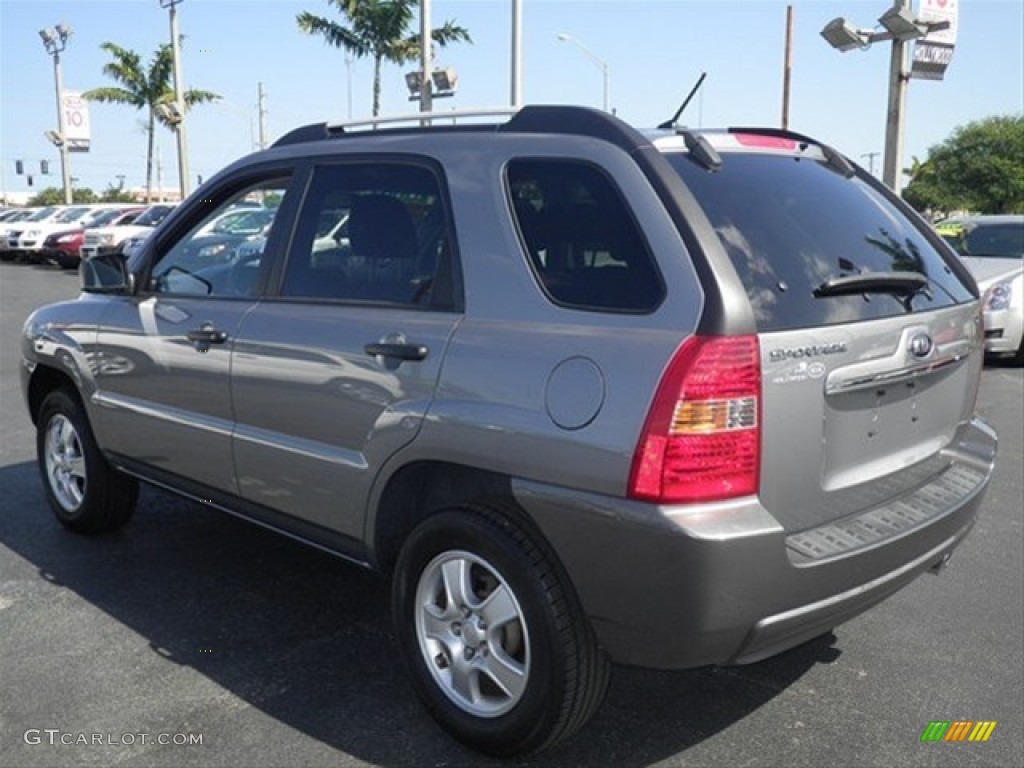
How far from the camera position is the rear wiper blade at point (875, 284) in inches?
105

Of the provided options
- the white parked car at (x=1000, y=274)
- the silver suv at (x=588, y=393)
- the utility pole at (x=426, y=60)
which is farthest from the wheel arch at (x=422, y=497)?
the utility pole at (x=426, y=60)

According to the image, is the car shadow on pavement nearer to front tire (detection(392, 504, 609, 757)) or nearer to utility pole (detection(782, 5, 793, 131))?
front tire (detection(392, 504, 609, 757))

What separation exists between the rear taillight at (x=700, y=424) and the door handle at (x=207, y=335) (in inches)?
77.4

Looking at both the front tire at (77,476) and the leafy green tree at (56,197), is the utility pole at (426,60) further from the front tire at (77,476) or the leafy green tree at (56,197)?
the leafy green tree at (56,197)

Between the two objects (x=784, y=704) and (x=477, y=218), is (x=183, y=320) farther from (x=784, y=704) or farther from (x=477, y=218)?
(x=784, y=704)

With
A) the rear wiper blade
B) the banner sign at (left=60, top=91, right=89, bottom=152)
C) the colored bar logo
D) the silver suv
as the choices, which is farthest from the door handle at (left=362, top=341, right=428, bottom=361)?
the banner sign at (left=60, top=91, right=89, bottom=152)

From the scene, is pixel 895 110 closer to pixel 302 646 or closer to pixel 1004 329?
pixel 1004 329

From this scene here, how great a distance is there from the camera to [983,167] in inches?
2067

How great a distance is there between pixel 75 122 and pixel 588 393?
49.7 m

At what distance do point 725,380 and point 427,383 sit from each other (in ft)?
3.11

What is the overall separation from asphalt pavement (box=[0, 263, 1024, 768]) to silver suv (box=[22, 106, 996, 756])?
36 cm

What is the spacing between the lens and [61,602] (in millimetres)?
4008

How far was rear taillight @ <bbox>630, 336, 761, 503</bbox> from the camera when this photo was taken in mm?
2359

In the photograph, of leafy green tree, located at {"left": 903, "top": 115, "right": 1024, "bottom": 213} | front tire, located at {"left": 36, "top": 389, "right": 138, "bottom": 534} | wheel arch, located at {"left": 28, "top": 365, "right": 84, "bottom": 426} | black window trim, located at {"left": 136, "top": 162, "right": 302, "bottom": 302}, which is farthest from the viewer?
leafy green tree, located at {"left": 903, "top": 115, "right": 1024, "bottom": 213}
